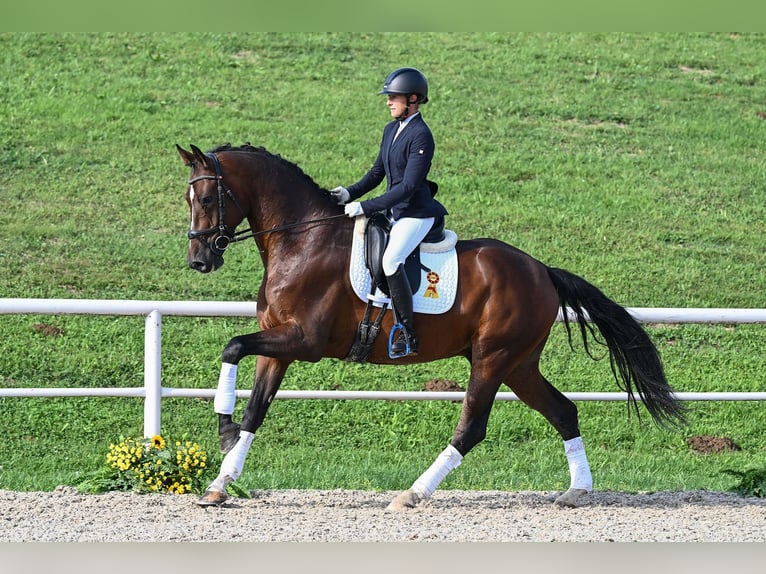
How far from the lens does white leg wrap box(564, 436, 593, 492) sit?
24.6 ft

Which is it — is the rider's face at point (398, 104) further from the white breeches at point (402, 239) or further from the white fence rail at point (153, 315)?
the white fence rail at point (153, 315)

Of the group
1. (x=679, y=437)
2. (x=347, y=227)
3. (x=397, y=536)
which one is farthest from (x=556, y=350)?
(x=397, y=536)

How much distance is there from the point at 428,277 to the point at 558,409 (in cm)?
131

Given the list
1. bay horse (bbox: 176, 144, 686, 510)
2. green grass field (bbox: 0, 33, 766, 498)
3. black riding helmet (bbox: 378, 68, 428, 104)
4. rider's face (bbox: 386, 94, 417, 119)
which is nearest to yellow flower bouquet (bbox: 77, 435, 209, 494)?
bay horse (bbox: 176, 144, 686, 510)

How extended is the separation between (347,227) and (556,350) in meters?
5.81

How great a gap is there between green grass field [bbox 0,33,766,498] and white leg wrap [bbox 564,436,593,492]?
0.87 meters

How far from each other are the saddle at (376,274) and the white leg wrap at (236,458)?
84 centimetres

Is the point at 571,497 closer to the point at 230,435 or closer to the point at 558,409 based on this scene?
the point at 558,409

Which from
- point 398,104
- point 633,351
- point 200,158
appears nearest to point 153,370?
point 200,158

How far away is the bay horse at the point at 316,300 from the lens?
687 centimetres

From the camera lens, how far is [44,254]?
1414 centimetres

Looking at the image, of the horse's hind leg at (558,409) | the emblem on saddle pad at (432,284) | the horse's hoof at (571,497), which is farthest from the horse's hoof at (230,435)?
the horse's hoof at (571,497)

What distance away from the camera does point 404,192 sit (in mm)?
6844

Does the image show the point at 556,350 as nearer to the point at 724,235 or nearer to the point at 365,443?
the point at 365,443
